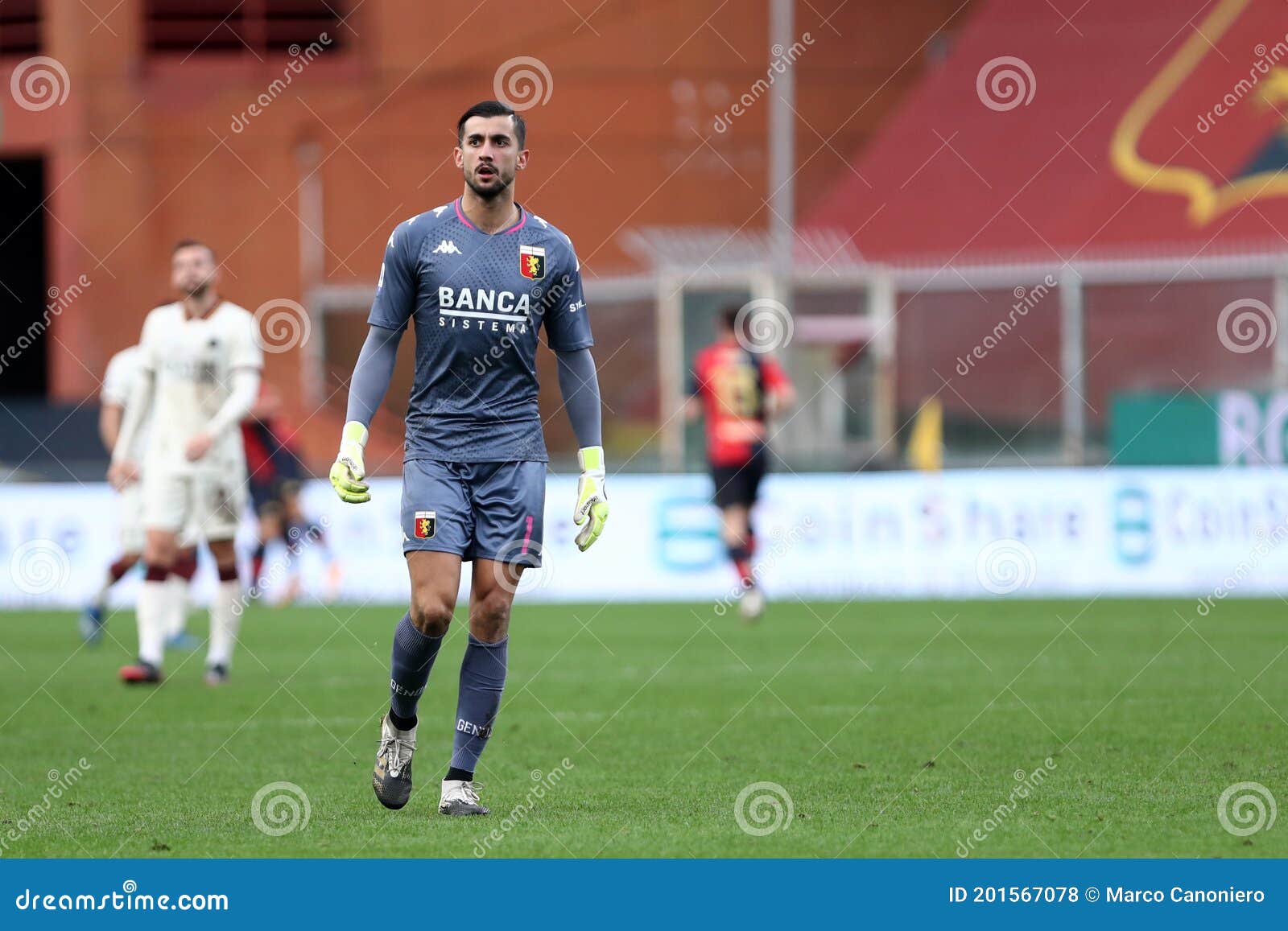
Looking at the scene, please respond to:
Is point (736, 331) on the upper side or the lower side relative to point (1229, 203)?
lower

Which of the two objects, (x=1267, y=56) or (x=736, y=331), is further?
(x=1267, y=56)

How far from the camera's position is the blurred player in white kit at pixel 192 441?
11117 millimetres

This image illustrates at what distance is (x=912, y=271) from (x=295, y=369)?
1068 cm

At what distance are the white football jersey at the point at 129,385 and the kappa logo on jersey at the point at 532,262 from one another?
550 cm

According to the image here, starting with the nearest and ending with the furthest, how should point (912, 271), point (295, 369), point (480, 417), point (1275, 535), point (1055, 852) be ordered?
point (1055, 852), point (480, 417), point (1275, 535), point (912, 271), point (295, 369)

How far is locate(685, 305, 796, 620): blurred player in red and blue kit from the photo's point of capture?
16.0 m

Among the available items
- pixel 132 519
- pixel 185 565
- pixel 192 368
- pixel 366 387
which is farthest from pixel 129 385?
pixel 366 387

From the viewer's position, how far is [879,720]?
29.7ft

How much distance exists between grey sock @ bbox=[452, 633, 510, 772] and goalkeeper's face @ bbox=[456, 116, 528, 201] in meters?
1.53

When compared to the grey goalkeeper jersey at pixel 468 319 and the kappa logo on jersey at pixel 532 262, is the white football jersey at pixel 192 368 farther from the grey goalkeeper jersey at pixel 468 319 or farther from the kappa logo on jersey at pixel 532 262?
the kappa logo on jersey at pixel 532 262

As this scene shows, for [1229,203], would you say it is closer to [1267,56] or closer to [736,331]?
[1267,56]

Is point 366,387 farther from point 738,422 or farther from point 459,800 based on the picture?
point 738,422

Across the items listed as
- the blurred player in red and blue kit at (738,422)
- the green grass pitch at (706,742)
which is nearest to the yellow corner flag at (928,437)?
the blurred player in red and blue kit at (738,422)
